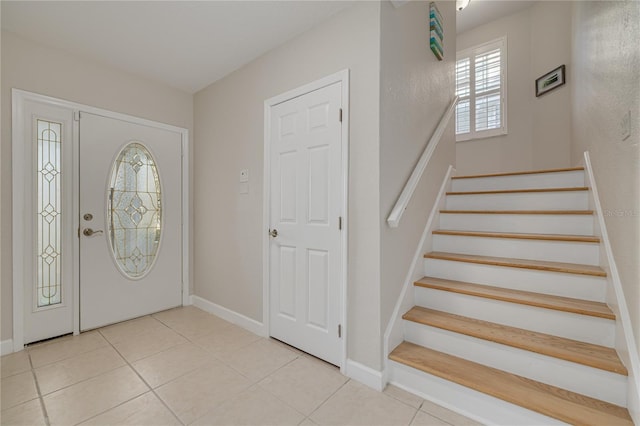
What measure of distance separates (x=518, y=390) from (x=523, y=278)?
2.43ft

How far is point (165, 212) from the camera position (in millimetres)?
3129

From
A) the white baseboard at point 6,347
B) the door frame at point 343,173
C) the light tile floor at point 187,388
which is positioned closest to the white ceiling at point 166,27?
the door frame at point 343,173

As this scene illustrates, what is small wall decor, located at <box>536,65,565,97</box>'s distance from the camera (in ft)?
11.4

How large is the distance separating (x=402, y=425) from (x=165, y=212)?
294cm

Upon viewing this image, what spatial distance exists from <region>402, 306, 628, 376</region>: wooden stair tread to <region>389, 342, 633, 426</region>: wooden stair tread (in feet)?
0.56

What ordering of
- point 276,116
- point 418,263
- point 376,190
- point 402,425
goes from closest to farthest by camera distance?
point 402,425 → point 376,190 → point 418,263 → point 276,116

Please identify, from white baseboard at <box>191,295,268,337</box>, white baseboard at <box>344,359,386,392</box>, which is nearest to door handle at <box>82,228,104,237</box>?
white baseboard at <box>191,295,268,337</box>

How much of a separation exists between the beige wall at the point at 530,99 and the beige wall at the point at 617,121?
4.34 ft

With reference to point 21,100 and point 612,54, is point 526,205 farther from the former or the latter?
point 21,100

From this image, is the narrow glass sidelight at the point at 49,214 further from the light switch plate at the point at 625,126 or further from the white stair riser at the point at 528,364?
the light switch plate at the point at 625,126

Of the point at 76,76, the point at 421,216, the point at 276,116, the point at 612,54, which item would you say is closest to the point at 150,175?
the point at 76,76

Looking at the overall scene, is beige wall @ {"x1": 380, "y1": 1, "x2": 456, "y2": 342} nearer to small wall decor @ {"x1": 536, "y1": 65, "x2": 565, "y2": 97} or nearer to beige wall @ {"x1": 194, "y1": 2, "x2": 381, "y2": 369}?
beige wall @ {"x1": 194, "y1": 2, "x2": 381, "y2": 369}

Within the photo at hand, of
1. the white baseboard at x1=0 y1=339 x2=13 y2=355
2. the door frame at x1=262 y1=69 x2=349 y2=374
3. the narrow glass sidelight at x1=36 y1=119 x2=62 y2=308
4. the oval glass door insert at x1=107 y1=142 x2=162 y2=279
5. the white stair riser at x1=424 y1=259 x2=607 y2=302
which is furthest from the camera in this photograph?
the oval glass door insert at x1=107 y1=142 x2=162 y2=279

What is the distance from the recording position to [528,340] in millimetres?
1570
